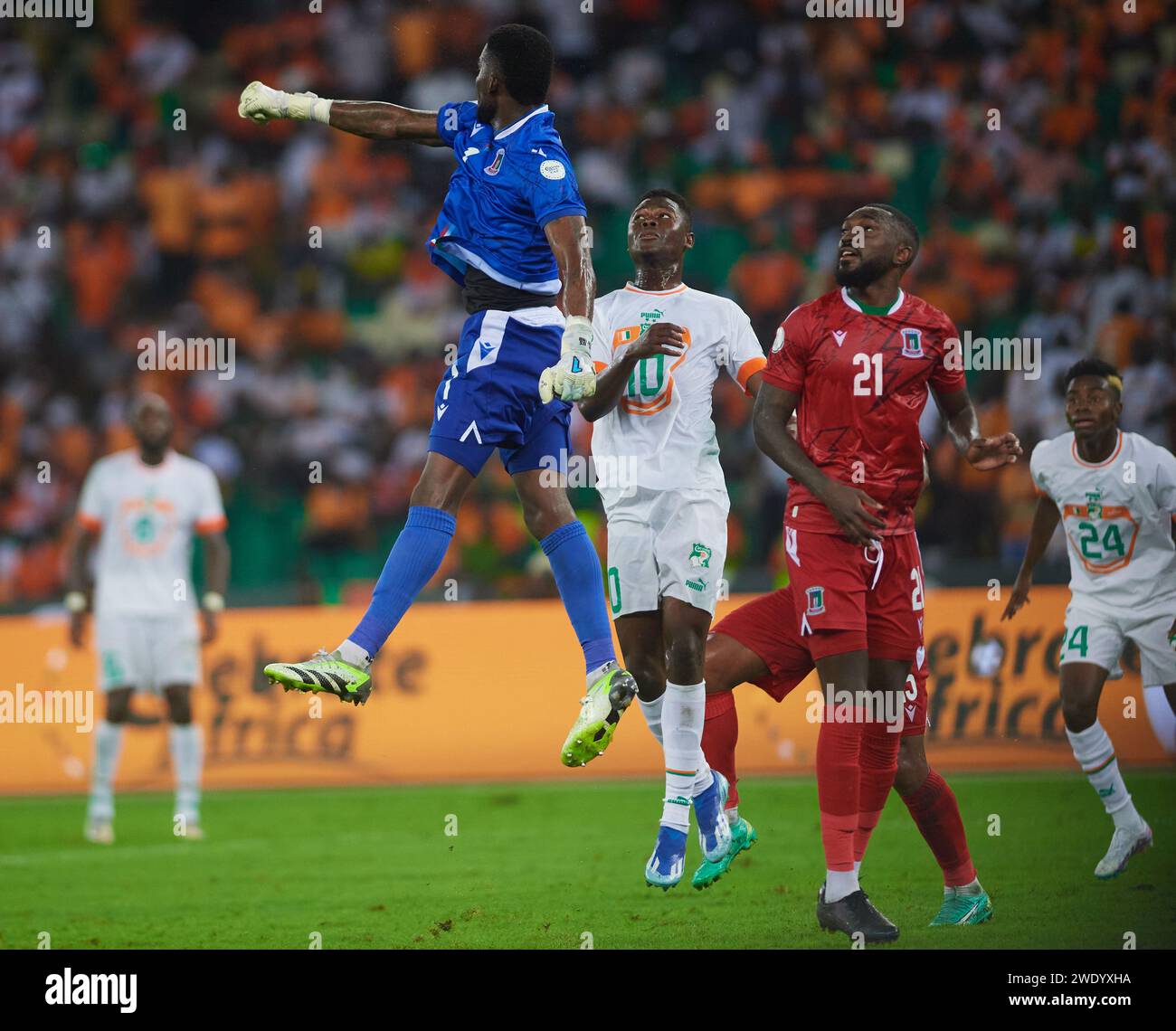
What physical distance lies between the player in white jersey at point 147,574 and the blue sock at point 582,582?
4.45m

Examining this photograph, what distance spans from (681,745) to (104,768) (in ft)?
15.8

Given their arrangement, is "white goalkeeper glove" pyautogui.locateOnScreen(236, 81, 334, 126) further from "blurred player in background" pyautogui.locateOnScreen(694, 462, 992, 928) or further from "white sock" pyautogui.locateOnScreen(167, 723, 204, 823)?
"white sock" pyautogui.locateOnScreen(167, 723, 204, 823)

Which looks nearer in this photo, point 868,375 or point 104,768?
point 868,375

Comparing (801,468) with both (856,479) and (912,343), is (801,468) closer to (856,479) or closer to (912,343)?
(856,479)

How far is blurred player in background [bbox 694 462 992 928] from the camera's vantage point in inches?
235

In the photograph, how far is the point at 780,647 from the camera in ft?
20.2

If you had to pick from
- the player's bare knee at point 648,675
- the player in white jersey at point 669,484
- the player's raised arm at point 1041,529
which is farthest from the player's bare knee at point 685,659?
the player's raised arm at point 1041,529

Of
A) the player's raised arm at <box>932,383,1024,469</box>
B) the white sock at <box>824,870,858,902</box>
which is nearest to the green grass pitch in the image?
the white sock at <box>824,870,858,902</box>

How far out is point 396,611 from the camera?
18.2 ft

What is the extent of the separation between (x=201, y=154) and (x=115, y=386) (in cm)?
210

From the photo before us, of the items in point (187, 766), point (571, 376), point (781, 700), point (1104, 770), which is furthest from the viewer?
point (187, 766)

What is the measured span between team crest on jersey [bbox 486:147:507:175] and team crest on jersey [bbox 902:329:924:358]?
1.55 meters

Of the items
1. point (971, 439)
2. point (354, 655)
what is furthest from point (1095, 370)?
point (354, 655)
